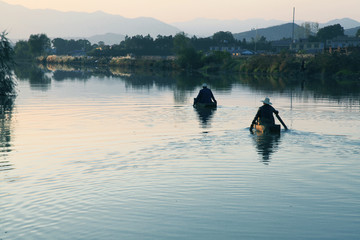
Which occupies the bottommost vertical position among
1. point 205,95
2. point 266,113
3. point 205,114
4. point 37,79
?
point 205,114

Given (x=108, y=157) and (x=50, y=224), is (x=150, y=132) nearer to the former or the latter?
(x=108, y=157)

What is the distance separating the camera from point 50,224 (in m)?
10.5

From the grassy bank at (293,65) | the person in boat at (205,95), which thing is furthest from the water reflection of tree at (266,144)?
the grassy bank at (293,65)

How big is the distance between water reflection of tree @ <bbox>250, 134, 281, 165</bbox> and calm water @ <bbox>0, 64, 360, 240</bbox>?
0.04 m

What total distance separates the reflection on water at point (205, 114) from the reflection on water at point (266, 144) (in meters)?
4.65

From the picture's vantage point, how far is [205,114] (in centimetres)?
3203

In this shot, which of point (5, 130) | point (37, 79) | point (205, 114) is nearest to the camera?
point (5, 130)

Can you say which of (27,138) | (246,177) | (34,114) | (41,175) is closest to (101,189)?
(41,175)

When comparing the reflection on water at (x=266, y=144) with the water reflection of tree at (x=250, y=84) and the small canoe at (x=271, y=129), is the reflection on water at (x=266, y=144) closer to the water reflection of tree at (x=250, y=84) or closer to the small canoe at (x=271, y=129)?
the small canoe at (x=271, y=129)

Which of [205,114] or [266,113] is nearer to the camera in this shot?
[266,113]

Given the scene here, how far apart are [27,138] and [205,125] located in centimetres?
947

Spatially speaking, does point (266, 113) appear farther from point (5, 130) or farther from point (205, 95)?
point (5, 130)

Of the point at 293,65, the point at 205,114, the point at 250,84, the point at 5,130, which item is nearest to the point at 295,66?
the point at 293,65

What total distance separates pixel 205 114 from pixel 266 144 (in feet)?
38.8
